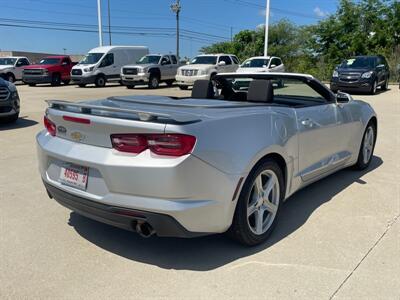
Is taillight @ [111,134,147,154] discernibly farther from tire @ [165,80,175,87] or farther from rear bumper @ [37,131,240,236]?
tire @ [165,80,175,87]

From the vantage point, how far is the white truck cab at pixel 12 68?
25.6m

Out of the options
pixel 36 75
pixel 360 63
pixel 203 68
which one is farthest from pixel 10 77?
pixel 360 63

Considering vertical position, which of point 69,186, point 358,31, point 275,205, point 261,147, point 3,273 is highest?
point 358,31

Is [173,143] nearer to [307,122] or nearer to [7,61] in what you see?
[307,122]

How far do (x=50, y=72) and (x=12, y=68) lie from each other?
380cm

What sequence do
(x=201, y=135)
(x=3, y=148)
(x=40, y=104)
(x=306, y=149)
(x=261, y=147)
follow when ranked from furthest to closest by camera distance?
(x=40, y=104) < (x=3, y=148) < (x=306, y=149) < (x=261, y=147) < (x=201, y=135)

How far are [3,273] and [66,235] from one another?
68 cm

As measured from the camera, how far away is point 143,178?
2664mm

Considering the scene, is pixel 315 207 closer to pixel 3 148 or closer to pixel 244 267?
pixel 244 267

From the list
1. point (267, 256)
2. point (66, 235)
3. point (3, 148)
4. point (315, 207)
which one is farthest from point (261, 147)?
point (3, 148)

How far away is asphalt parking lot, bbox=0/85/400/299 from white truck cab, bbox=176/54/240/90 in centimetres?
1605

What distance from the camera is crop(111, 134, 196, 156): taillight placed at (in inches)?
104

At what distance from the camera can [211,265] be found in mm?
3041

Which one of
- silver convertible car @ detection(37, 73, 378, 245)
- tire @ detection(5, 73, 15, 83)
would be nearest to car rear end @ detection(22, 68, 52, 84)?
tire @ detection(5, 73, 15, 83)
